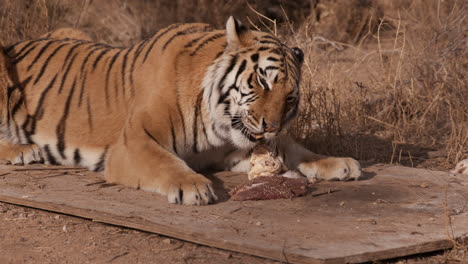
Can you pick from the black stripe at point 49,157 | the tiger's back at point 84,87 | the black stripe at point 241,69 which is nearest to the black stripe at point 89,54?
the tiger's back at point 84,87

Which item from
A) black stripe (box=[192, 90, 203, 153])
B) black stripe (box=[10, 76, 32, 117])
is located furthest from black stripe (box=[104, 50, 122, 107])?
black stripe (box=[192, 90, 203, 153])

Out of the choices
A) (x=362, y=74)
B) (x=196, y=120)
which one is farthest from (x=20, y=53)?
(x=362, y=74)

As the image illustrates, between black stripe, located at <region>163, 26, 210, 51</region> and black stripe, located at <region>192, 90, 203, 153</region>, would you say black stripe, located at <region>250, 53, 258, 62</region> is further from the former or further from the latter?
black stripe, located at <region>163, 26, 210, 51</region>

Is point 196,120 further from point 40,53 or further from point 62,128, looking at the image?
point 40,53

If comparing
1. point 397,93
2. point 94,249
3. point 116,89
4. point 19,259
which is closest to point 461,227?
point 94,249

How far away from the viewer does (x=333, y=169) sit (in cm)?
446

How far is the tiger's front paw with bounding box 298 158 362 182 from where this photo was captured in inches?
175

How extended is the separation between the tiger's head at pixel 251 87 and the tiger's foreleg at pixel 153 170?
1.32 feet

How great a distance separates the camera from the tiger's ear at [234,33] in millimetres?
4262

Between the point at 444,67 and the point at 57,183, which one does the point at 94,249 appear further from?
the point at 444,67

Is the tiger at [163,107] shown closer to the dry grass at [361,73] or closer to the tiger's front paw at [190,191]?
the tiger's front paw at [190,191]

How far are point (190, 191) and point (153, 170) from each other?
0.35 meters

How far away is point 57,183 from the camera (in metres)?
4.29

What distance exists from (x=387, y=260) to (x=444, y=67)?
11.6 ft
